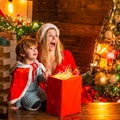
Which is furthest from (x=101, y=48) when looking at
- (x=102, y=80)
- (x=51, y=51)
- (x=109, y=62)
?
(x=51, y=51)

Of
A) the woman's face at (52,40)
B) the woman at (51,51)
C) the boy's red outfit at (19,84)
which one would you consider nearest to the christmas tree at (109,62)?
the woman at (51,51)

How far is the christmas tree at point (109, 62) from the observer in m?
3.55

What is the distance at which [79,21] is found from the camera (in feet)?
19.2

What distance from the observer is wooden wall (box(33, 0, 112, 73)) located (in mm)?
5633

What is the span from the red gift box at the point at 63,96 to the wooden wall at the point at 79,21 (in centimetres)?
386

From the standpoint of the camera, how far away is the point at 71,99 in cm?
169

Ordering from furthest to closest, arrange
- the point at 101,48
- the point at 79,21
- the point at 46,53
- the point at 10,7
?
the point at 10,7 < the point at 79,21 < the point at 101,48 < the point at 46,53

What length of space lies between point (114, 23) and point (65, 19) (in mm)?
2436

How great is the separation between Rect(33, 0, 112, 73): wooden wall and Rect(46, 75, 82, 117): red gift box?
386 cm

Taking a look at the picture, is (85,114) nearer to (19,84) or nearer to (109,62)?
A: (19,84)

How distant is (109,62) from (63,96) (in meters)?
2.02

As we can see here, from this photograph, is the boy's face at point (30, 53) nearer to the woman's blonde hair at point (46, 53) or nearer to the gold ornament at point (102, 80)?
the woman's blonde hair at point (46, 53)

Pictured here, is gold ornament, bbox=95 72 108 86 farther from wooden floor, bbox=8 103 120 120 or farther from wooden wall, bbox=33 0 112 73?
wooden wall, bbox=33 0 112 73

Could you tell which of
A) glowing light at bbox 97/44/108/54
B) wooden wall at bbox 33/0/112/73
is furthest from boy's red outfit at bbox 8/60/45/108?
wooden wall at bbox 33/0/112/73
